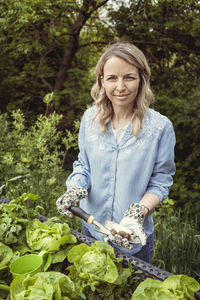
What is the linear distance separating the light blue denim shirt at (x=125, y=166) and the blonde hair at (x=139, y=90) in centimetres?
4

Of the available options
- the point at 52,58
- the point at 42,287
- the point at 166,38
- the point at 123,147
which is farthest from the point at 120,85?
the point at 52,58

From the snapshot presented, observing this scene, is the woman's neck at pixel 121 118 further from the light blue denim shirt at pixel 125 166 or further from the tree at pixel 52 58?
the tree at pixel 52 58

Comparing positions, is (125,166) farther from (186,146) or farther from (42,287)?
(186,146)

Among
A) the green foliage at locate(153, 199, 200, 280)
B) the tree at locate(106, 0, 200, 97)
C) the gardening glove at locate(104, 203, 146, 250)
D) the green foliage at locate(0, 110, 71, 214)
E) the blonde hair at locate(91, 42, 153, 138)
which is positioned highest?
the tree at locate(106, 0, 200, 97)

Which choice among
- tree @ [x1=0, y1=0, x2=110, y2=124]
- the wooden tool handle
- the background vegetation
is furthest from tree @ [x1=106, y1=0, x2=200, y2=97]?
the wooden tool handle

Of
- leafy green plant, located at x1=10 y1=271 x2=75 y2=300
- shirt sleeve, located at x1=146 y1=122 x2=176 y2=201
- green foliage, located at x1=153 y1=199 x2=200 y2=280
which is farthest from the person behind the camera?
green foliage, located at x1=153 y1=199 x2=200 y2=280

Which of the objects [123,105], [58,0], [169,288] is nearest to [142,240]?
[169,288]

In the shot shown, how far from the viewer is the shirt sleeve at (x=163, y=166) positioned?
4.36ft

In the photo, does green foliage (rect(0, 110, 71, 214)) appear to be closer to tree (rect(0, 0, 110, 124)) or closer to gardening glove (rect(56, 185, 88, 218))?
tree (rect(0, 0, 110, 124))

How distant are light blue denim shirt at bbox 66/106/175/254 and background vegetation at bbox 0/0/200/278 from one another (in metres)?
1.07

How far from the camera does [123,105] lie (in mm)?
1356

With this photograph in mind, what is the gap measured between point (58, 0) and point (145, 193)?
9.54ft

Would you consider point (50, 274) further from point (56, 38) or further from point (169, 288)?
point (56, 38)

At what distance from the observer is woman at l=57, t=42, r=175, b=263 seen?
1.27 meters
